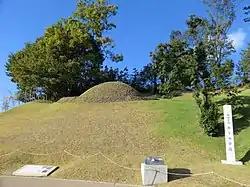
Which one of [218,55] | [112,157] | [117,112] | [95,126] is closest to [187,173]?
[112,157]

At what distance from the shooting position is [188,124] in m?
9.89

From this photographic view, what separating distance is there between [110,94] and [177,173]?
8916 mm

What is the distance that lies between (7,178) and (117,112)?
21.1 feet

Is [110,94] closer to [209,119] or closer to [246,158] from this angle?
[209,119]

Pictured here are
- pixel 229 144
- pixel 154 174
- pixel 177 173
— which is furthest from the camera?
pixel 229 144

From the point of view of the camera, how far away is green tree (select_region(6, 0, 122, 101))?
58.0 ft

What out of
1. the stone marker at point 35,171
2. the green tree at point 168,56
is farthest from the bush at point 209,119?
the green tree at point 168,56

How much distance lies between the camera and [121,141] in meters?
9.04

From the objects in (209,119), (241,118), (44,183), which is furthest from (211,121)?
(44,183)

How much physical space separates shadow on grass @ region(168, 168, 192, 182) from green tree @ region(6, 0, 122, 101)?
40.2ft

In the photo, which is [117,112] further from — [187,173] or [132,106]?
[187,173]

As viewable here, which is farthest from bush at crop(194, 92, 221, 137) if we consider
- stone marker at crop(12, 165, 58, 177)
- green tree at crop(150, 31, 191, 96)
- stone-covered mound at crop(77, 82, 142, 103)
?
green tree at crop(150, 31, 191, 96)

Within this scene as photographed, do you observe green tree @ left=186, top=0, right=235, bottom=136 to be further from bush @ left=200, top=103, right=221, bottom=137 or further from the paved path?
A: the paved path

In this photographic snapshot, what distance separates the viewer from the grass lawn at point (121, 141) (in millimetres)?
6734
